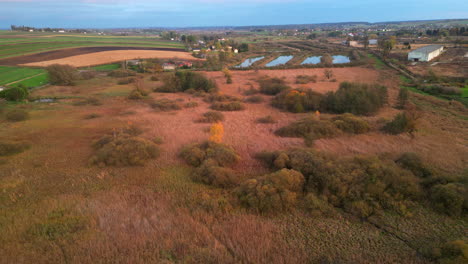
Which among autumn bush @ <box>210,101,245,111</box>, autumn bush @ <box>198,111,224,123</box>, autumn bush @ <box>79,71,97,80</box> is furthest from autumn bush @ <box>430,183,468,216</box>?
autumn bush @ <box>79,71,97,80</box>

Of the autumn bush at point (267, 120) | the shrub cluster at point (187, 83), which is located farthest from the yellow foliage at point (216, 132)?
the shrub cluster at point (187, 83)

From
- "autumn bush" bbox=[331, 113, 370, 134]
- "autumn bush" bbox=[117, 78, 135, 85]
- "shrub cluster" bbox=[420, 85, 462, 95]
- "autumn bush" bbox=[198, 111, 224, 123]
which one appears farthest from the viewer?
"autumn bush" bbox=[117, 78, 135, 85]

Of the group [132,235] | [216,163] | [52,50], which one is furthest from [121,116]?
[52,50]

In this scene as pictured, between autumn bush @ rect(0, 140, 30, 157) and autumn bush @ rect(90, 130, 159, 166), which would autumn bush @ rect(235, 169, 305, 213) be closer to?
autumn bush @ rect(90, 130, 159, 166)

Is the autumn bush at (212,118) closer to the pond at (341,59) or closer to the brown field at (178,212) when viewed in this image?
the brown field at (178,212)

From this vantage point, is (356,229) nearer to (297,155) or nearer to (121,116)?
(297,155)
